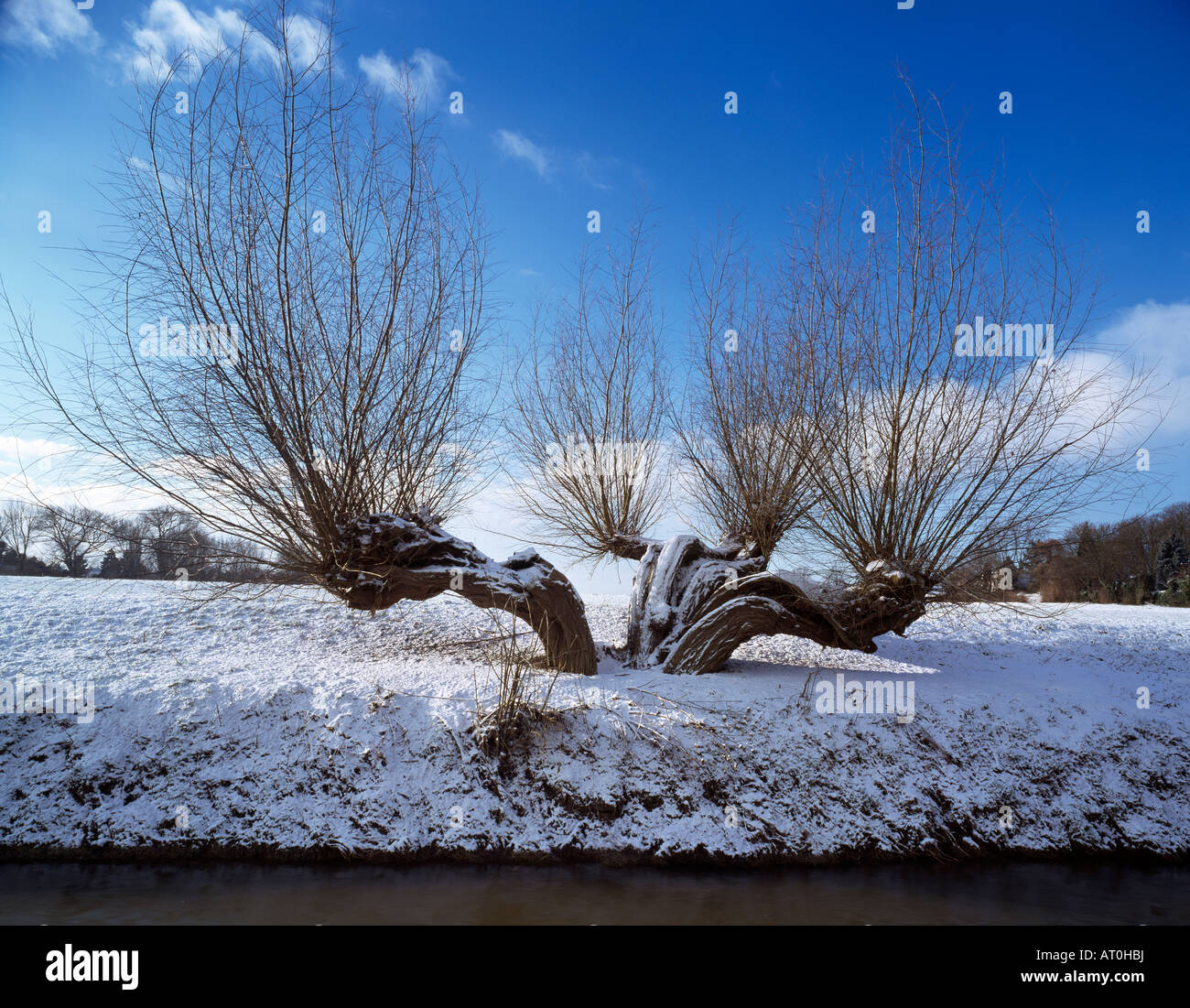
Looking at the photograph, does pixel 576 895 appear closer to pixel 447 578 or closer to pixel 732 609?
pixel 447 578

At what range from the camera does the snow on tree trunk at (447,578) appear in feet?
23.0

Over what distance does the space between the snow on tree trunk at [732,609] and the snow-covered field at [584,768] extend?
0.63m

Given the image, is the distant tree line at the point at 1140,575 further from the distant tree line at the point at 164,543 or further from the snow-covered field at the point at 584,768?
the distant tree line at the point at 164,543

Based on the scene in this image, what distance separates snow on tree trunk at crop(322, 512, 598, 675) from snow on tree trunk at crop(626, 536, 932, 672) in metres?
0.95

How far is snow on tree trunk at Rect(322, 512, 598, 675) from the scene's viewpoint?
23.0ft

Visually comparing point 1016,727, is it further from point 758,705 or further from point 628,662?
point 628,662

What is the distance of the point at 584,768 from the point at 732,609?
9.77 feet

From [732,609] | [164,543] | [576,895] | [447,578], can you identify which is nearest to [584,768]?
[576,895]

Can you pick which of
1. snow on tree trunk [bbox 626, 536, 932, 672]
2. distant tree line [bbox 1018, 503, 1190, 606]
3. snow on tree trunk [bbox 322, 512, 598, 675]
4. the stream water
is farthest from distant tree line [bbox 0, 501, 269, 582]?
distant tree line [bbox 1018, 503, 1190, 606]

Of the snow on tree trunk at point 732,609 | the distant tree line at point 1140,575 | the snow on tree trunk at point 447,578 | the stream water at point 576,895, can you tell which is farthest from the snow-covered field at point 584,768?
the distant tree line at point 1140,575

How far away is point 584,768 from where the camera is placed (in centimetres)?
577

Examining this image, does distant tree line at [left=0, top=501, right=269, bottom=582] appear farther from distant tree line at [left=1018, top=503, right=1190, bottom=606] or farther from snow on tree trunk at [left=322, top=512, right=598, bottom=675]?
distant tree line at [left=1018, top=503, right=1190, bottom=606]

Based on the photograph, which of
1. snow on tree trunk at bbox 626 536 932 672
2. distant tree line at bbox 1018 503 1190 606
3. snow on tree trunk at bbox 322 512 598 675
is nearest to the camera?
snow on tree trunk at bbox 322 512 598 675
